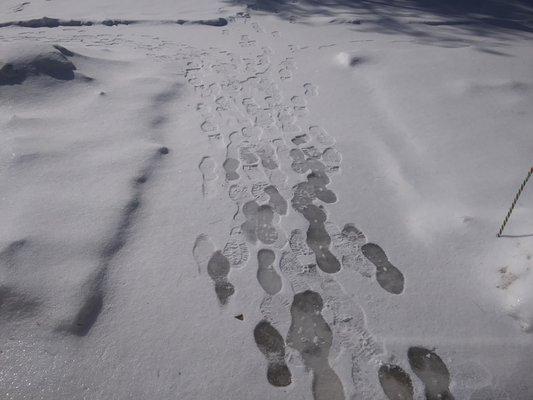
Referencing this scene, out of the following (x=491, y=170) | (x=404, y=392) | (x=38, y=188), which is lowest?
(x=404, y=392)

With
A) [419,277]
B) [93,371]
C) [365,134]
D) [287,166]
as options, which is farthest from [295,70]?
[93,371]

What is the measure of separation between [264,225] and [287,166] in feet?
2.19

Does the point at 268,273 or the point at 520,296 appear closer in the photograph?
the point at 520,296

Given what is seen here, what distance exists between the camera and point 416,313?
1913 millimetres

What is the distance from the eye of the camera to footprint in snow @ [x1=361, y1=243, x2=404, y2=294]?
80.4 inches

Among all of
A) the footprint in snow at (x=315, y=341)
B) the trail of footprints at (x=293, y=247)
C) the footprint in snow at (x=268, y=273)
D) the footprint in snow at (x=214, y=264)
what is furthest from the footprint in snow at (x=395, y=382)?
the footprint in snow at (x=214, y=264)

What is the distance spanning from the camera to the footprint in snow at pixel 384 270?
204cm

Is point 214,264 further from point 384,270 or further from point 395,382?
point 395,382

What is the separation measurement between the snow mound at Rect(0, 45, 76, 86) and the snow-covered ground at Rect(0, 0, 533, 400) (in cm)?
2

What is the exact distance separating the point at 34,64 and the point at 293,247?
2.92 m

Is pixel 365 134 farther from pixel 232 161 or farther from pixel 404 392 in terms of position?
pixel 404 392

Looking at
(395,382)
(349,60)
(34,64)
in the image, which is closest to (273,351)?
(395,382)

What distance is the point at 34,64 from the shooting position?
3.31m

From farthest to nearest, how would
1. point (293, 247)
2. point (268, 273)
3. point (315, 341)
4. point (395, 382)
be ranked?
point (293, 247) → point (268, 273) → point (315, 341) → point (395, 382)
